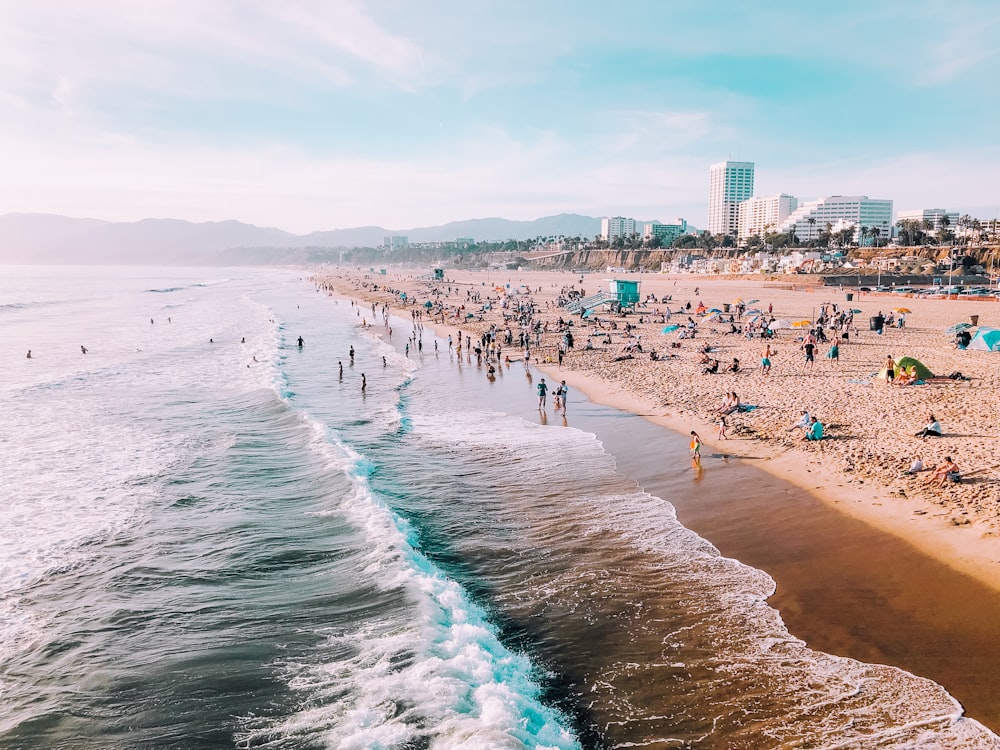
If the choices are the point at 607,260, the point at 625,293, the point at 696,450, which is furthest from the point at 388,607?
the point at 607,260

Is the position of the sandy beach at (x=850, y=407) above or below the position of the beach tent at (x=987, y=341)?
below

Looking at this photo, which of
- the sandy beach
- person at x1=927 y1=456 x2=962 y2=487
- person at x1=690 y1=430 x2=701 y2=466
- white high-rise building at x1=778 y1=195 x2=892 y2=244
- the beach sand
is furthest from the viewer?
white high-rise building at x1=778 y1=195 x2=892 y2=244

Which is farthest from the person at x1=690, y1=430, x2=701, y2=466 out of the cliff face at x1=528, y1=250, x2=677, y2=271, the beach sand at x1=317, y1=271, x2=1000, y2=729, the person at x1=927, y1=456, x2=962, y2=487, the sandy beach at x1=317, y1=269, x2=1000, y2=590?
the cliff face at x1=528, y1=250, x2=677, y2=271

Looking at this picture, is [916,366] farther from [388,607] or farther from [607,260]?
[607,260]

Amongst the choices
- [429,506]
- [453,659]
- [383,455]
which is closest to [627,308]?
[383,455]

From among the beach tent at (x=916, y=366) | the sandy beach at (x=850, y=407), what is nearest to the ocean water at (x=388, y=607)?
the sandy beach at (x=850, y=407)

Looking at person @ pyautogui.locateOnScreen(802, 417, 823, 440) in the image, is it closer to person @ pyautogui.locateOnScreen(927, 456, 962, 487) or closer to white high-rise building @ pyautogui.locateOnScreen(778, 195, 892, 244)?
person @ pyautogui.locateOnScreen(927, 456, 962, 487)

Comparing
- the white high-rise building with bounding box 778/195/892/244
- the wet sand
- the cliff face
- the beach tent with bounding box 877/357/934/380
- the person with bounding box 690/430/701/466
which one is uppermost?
the white high-rise building with bounding box 778/195/892/244

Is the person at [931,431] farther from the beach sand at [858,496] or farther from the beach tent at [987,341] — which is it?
the beach tent at [987,341]
